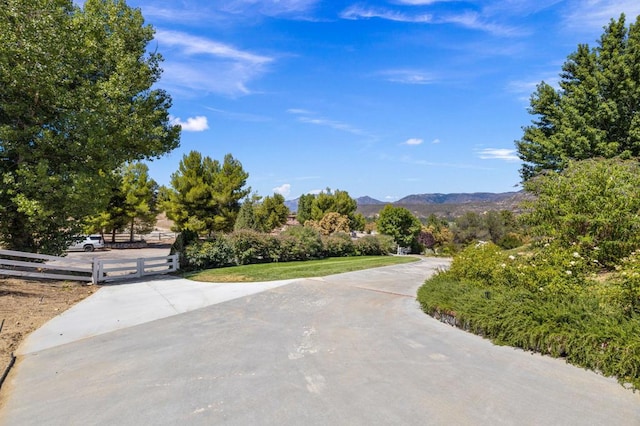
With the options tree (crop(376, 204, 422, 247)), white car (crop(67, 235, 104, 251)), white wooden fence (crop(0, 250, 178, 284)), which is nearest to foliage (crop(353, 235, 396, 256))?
tree (crop(376, 204, 422, 247))

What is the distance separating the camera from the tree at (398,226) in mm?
42188

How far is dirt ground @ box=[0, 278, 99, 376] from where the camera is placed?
6.12m

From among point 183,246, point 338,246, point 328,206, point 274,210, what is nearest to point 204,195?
point 338,246

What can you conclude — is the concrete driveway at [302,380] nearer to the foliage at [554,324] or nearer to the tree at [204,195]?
the foliage at [554,324]

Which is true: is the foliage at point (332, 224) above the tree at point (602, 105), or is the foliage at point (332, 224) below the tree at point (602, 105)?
below

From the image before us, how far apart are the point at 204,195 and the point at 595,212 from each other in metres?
27.7

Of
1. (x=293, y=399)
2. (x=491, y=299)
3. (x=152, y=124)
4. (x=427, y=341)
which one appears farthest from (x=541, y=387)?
(x=152, y=124)

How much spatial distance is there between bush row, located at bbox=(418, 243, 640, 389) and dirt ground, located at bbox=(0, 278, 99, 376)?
732cm

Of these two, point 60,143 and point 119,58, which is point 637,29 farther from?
point 60,143

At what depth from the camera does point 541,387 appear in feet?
14.3

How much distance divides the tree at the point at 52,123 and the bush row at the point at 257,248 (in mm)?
4272

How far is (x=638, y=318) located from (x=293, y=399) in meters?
4.84

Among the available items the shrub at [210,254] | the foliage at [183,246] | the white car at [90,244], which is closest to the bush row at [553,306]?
the shrub at [210,254]

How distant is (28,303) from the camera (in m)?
8.34
